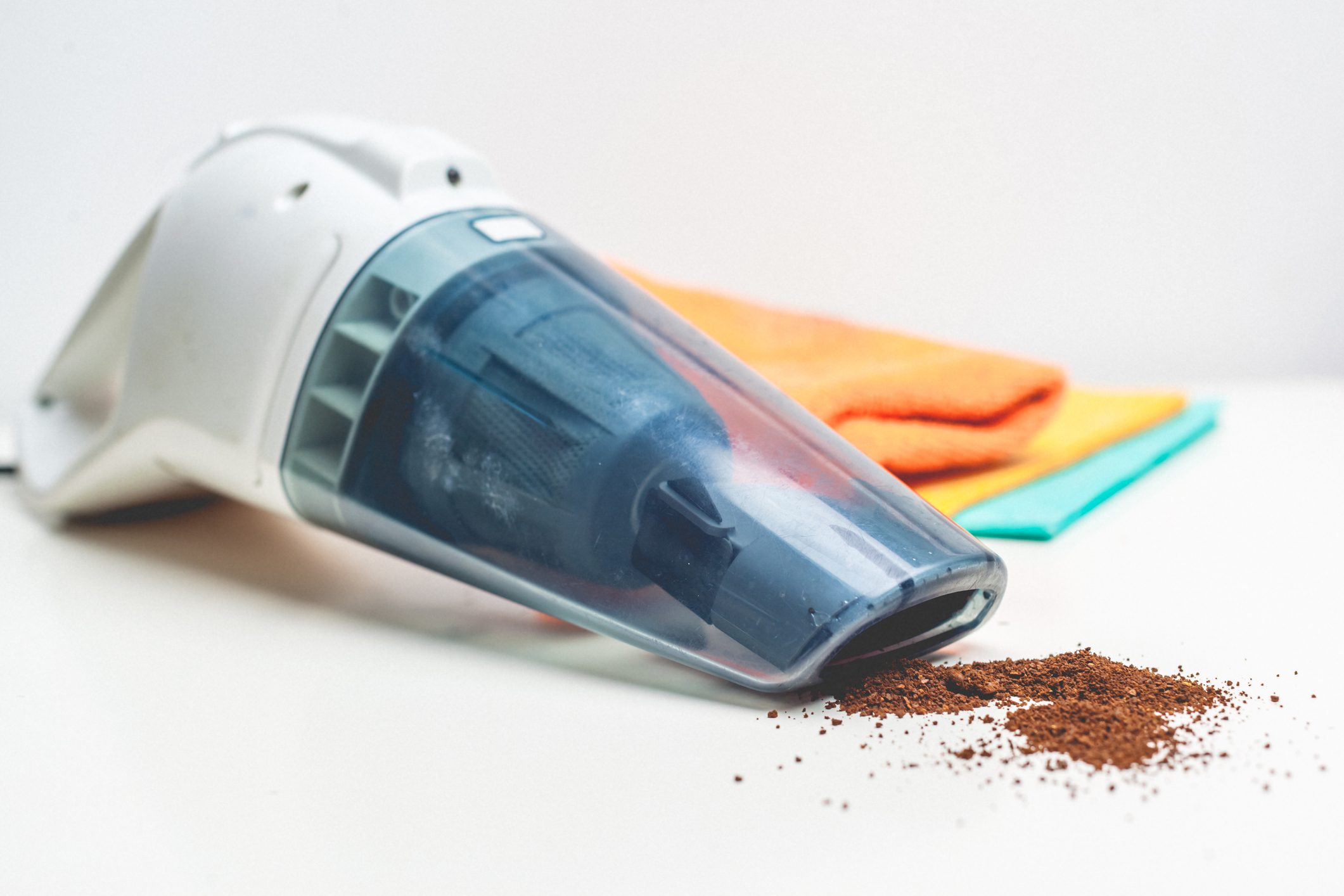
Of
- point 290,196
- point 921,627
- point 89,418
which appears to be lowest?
point 89,418

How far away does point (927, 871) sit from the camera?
491 millimetres

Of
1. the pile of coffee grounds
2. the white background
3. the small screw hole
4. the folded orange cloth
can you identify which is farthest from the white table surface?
the white background

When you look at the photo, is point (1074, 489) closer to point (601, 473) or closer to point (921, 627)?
point (921, 627)

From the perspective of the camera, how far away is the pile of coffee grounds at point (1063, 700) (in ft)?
1.92

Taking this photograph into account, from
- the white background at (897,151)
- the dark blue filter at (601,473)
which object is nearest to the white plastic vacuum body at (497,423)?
the dark blue filter at (601,473)

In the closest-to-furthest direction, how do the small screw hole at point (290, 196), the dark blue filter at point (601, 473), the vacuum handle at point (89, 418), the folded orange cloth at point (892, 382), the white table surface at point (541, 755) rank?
1. the white table surface at point (541, 755)
2. the dark blue filter at point (601, 473)
3. the small screw hole at point (290, 196)
4. the vacuum handle at point (89, 418)
5. the folded orange cloth at point (892, 382)

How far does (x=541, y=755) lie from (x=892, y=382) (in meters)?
0.67

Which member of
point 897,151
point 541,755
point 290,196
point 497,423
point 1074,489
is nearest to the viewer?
point 541,755

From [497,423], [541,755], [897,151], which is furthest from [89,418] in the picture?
[897,151]

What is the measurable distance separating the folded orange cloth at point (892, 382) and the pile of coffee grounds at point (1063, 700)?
0.42 meters

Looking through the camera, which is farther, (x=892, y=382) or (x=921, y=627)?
(x=892, y=382)

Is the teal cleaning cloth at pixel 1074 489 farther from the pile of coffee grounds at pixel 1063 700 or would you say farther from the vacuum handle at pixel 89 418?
the vacuum handle at pixel 89 418

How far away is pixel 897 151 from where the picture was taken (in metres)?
1.90

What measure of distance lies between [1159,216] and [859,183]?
0.47 m
